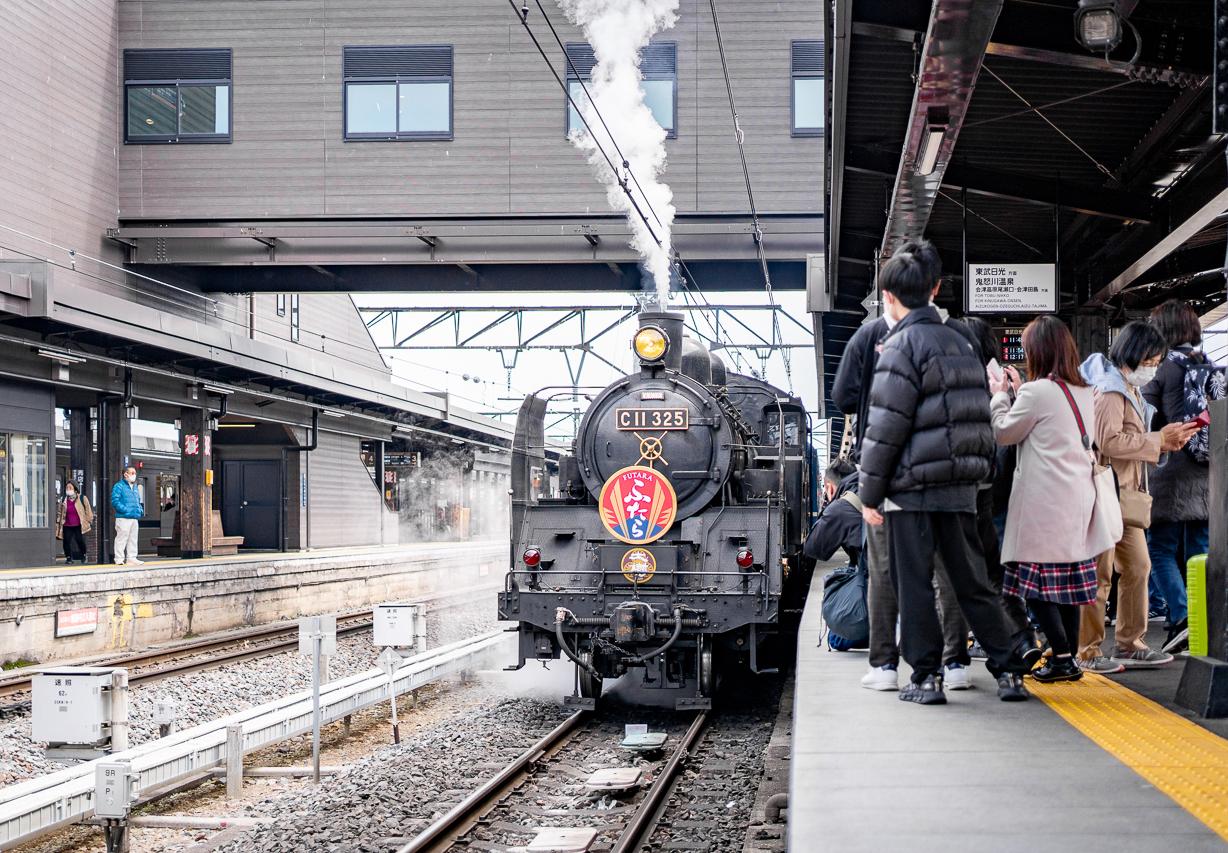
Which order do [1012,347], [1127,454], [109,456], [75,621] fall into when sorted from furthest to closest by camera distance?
[109,456]
[75,621]
[1012,347]
[1127,454]

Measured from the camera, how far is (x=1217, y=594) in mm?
4180

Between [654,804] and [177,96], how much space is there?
1675cm

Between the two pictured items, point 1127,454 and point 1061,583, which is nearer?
point 1061,583

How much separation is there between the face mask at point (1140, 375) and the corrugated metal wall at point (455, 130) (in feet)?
41.9

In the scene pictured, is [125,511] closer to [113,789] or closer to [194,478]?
[194,478]

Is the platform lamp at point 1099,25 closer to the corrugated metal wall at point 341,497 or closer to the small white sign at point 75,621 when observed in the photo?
the small white sign at point 75,621

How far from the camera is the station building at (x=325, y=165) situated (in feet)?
59.7

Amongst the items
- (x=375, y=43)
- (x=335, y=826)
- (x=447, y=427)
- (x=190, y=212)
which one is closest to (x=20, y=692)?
(x=335, y=826)

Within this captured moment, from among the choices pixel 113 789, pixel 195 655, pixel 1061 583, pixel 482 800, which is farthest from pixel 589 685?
pixel 195 655

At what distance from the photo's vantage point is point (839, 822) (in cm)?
303

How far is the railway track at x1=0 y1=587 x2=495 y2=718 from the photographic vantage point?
1097 centimetres

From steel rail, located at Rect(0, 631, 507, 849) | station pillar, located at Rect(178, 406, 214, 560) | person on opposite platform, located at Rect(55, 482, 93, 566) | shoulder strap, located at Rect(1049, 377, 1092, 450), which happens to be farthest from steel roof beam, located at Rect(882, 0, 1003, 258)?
station pillar, located at Rect(178, 406, 214, 560)

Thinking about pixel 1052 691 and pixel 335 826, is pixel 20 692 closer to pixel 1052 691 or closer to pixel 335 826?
pixel 335 826

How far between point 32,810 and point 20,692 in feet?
15.8
